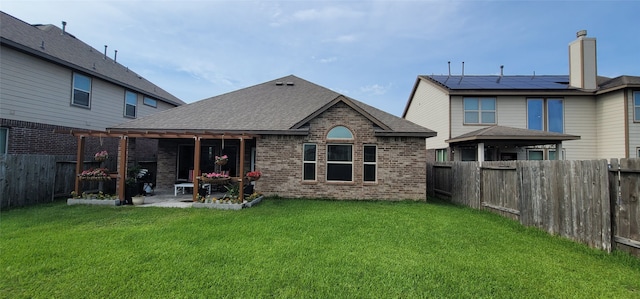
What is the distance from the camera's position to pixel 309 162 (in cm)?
1117

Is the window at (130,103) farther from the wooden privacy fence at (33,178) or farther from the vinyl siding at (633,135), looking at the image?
the vinyl siding at (633,135)

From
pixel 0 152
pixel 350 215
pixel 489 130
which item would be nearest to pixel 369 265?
pixel 350 215

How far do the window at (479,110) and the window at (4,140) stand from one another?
18980 millimetres

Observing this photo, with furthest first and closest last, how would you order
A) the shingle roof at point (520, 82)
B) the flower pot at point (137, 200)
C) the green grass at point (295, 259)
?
1. the shingle roof at point (520, 82)
2. the flower pot at point (137, 200)
3. the green grass at point (295, 259)

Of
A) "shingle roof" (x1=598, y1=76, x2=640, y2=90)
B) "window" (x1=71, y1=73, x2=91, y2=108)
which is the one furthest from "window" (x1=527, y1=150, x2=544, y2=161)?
"window" (x1=71, y1=73, x2=91, y2=108)

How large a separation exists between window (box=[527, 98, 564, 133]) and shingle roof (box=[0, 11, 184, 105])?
2098cm

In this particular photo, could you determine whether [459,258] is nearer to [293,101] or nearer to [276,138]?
[276,138]

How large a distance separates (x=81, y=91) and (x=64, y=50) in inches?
74.2

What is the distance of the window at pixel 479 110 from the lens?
47.0 ft

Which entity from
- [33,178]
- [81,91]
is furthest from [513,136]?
[81,91]

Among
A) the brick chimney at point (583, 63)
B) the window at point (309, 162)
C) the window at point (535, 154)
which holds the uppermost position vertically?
the brick chimney at point (583, 63)

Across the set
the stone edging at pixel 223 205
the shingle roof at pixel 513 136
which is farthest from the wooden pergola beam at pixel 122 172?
the shingle roof at pixel 513 136

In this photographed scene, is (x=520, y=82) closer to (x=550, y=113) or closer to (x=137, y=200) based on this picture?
(x=550, y=113)

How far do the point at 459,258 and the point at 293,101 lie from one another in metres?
11.0
